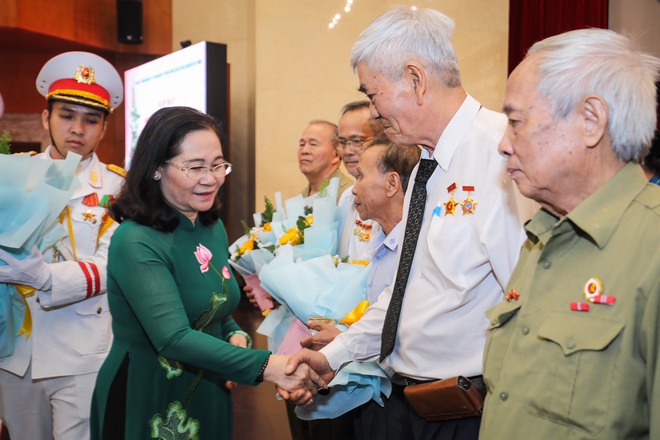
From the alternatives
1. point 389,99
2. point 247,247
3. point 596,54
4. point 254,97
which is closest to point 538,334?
point 596,54

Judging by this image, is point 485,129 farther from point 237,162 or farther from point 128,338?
point 237,162

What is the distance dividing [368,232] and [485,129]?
1.07m

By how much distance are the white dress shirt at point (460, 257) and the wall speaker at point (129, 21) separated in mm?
7339

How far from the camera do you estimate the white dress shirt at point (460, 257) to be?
1.72 meters

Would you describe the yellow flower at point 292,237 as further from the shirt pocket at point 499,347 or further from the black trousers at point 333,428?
the shirt pocket at point 499,347

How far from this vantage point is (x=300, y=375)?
2141 mm

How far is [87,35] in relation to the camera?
8.41 m

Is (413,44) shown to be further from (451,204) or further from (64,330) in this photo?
(64,330)

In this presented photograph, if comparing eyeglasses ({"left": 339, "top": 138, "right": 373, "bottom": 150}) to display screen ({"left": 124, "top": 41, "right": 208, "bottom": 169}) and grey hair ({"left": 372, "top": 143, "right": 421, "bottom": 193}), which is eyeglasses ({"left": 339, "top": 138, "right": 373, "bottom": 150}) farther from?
display screen ({"left": 124, "top": 41, "right": 208, "bottom": 169})

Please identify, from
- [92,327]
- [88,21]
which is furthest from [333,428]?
[88,21]

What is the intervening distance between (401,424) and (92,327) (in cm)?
136

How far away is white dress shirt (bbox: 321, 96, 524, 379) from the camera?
1724mm

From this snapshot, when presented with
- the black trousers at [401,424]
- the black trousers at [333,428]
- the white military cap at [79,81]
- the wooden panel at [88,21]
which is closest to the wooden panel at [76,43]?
the wooden panel at [88,21]

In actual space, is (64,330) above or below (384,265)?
below
